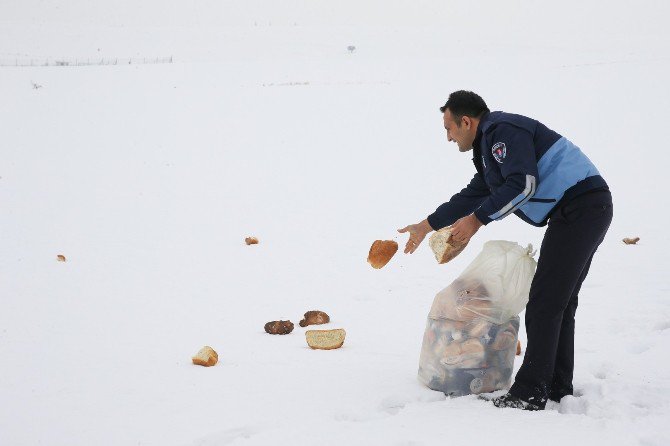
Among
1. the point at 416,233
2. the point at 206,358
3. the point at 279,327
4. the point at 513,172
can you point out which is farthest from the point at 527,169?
the point at 279,327

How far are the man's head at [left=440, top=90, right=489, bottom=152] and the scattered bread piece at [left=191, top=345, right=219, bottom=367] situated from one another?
1.79m

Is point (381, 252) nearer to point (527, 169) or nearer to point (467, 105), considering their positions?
point (467, 105)

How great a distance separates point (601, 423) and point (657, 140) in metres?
10.9

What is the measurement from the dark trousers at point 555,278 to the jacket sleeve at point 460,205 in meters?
0.52

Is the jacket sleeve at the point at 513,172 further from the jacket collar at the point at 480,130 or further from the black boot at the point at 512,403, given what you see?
the black boot at the point at 512,403

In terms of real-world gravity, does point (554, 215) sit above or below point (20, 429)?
above

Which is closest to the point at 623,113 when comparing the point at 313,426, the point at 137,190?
the point at 137,190

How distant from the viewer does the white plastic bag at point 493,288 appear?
9.59ft

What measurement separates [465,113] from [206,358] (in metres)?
1.91

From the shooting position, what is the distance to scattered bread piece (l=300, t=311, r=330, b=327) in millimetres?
4387

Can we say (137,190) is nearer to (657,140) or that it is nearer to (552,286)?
(552,286)

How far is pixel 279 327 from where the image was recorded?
4.17m

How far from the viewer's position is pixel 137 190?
9508 millimetres

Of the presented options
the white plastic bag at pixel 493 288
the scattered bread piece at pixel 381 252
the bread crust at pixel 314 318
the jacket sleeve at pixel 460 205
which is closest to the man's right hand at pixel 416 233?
the jacket sleeve at pixel 460 205
